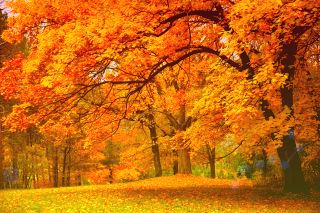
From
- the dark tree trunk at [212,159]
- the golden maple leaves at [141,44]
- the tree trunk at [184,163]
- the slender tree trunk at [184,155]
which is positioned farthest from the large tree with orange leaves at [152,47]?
the dark tree trunk at [212,159]

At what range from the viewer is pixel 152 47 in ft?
38.8

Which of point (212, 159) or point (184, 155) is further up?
point (184, 155)

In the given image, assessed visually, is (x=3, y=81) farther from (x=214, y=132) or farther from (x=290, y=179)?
(x=290, y=179)

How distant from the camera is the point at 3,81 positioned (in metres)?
15.2

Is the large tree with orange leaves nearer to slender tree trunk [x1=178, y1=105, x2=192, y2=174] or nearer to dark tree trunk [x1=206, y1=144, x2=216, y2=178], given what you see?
slender tree trunk [x1=178, y1=105, x2=192, y2=174]

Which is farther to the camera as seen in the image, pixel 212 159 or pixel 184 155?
pixel 212 159

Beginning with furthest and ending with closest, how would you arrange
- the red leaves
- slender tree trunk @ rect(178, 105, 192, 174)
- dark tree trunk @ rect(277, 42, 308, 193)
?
slender tree trunk @ rect(178, 105, 192, 174), dark tree trunk @ rect(277, 42, 308, 193), the red leaves

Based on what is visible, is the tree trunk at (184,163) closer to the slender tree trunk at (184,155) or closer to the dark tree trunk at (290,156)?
the slender tree trunk at (184,155)

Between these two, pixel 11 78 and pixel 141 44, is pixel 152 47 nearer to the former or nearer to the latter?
pixel 141 44

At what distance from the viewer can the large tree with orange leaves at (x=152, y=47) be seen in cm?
1126

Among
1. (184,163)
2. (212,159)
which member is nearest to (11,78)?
(184,163)

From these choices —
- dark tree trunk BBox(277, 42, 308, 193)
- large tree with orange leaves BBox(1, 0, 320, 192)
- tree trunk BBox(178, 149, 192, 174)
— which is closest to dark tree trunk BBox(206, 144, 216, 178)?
tree trunk BBox(178, 149, 192, 174)

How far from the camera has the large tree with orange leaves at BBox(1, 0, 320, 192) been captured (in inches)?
443

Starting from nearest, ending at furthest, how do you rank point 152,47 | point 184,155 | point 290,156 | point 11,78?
A: 1. point 152,47
2. point 11,78
3. point 290,156
4. point 184,155
